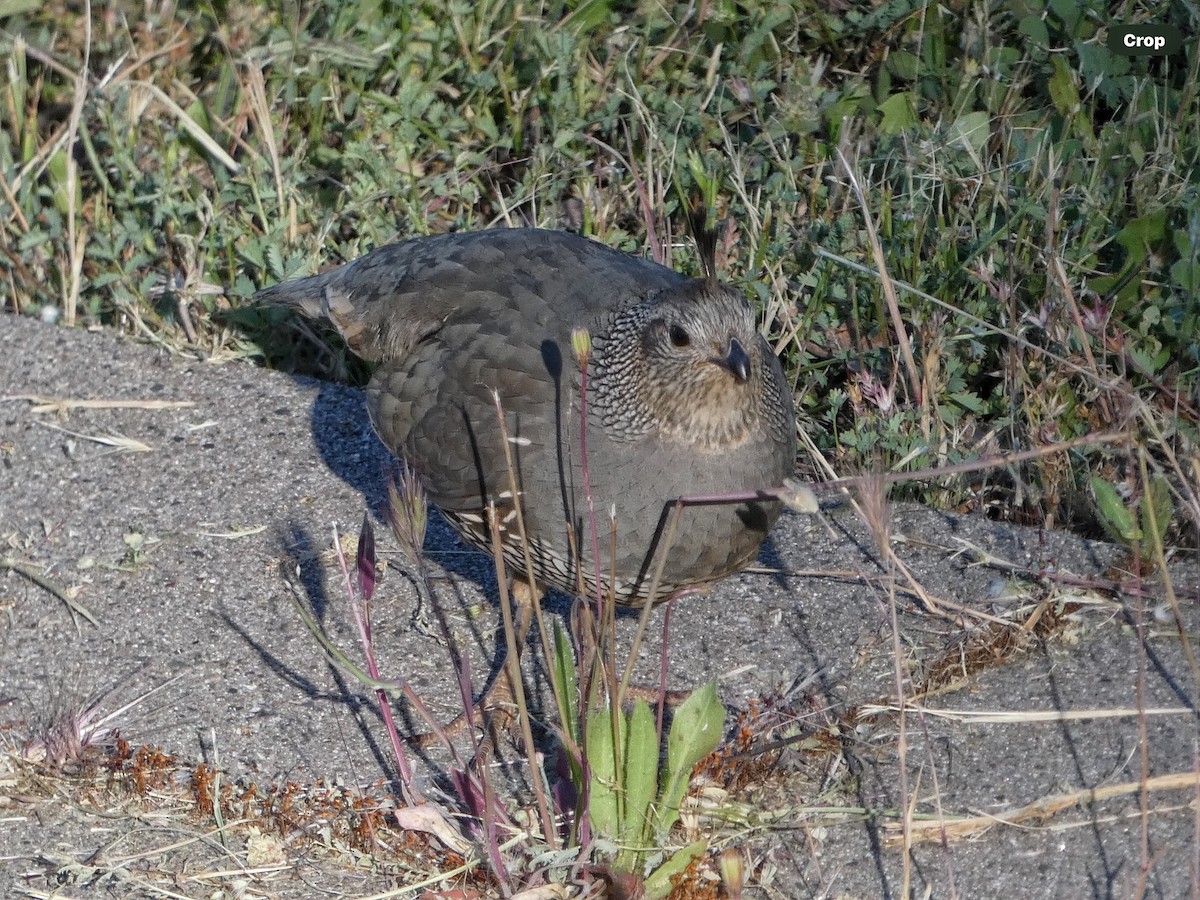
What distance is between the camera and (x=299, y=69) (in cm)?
519

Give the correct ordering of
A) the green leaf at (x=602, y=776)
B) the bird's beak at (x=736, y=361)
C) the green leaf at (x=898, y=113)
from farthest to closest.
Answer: the green leaf at (x=898, y=113)
the bird's beak at (x=736, y=361)
the green leaf at (x=602, y=776)

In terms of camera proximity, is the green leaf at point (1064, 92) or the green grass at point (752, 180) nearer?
the green grass at point (752, 180)

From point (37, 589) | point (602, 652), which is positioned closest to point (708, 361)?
point (602, 652)

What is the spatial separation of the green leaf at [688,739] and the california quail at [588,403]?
1.15 ft

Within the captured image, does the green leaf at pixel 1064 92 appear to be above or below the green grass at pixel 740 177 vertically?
above

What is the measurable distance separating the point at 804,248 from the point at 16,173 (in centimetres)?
299

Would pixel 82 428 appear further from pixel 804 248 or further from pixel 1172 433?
pixel 1172 433

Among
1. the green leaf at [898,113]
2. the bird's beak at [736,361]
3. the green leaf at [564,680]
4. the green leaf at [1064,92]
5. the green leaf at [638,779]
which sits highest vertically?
the green leaf at [1064,92]

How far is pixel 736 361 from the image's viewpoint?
316 cm

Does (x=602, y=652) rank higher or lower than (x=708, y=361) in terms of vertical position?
lower

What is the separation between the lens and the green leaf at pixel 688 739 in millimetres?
2811

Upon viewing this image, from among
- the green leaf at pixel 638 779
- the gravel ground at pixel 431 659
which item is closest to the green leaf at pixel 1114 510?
the gravel ground at pixel 431 659

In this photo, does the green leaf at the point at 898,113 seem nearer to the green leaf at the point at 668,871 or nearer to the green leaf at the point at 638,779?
the green leaf at the point at 638,779

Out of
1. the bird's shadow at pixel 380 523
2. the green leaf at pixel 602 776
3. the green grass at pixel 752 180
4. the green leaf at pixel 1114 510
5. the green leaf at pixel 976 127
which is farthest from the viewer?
the green leaf at pixel 976 127
